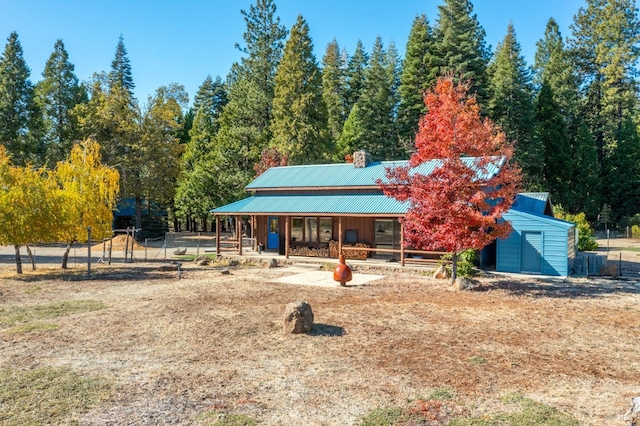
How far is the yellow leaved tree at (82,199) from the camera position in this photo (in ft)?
64.4

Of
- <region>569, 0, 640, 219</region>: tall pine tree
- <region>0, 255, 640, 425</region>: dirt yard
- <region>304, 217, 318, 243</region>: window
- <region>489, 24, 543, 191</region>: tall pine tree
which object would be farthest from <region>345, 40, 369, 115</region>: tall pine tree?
<region>0, 255, 640, 425</region>: dirt yard

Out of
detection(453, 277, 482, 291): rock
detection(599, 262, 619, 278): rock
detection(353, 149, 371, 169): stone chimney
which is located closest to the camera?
detection(453, 277, 482, 291): rock

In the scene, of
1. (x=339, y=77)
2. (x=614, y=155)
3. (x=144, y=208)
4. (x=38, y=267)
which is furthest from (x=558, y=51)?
(x=38, y=267)

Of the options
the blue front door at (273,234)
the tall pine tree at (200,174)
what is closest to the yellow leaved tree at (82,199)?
the blue front door at (273,234)

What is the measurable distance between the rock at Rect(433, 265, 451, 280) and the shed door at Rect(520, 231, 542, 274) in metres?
3.20

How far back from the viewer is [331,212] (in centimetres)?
2247

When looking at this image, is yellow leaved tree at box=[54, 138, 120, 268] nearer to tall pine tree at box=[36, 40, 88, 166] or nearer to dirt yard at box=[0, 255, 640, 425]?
dirt yard at box=[0, 255, 640, 425]

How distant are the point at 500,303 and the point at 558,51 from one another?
48.4 metres

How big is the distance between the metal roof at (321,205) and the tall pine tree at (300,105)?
Answer: 1047cm

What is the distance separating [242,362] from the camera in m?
8.67

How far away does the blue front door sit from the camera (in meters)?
27.5

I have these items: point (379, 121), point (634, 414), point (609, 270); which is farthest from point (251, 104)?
point (634, 414)

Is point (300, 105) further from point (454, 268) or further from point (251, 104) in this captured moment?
point (454, 268)

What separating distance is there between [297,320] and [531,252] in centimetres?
1256
